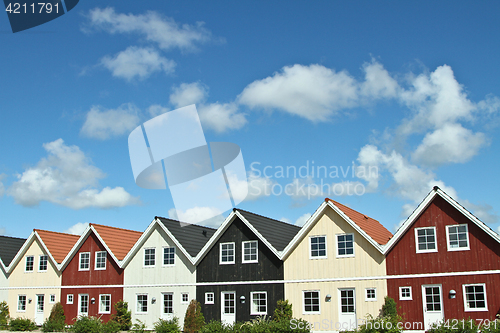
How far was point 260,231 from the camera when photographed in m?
30.1

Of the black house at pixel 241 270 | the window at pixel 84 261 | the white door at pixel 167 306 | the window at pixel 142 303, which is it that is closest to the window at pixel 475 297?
the black house at pixel 241 270

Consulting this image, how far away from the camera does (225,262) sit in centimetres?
3073

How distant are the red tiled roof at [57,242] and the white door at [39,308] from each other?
3.13m

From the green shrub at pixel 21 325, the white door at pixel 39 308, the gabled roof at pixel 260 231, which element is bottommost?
the green shrub at pixel 21 325

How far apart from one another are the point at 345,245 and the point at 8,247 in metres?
30.1

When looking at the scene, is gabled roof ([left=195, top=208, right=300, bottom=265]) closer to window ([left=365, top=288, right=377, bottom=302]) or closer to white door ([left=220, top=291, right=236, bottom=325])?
white door ([left=220, top=291, right=236, bottom=325])

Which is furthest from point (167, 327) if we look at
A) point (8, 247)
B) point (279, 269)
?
point (8, 247)

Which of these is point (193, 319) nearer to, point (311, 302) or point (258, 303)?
point (258, 303)

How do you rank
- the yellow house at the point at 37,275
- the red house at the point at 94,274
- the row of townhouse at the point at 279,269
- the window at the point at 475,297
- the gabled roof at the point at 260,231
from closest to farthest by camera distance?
the window at the point at 475,297
the row of townhouse at the point at 279,269
the gabled roof at the point at 260,231
the red house at the point at 94,274
the yellow house at the point at 37,275

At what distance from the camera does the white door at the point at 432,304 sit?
969 inches

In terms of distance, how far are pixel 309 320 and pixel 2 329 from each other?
22943 millimetres

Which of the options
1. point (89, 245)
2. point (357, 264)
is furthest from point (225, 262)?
point (89, 245)

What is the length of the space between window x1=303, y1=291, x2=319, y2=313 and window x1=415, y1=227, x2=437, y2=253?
6.23 meters

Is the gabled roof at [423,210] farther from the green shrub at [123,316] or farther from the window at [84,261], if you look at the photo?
the window at [84,261]
